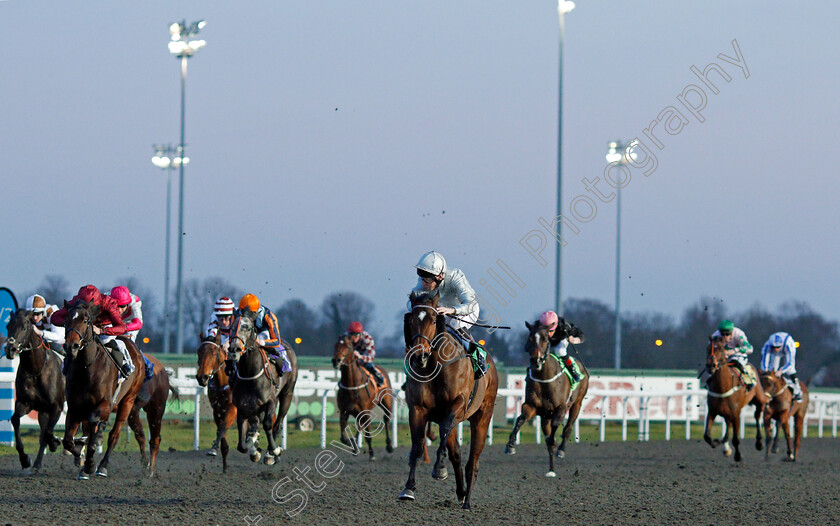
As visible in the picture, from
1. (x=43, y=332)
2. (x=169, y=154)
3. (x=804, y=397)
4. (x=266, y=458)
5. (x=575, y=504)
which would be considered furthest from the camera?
(x=169, y=154)

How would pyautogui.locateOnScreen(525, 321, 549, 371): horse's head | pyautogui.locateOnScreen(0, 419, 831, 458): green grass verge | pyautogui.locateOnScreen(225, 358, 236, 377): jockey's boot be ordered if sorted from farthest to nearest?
pyautogui.locateOnScreen(0, 419, 831, 458): green grass verge, pyautogui.locateOnScreen(525, 321, 549, 371): horse's head, pyautogui.locateOnScreen(225, 358, 236, 377): jockey's boot

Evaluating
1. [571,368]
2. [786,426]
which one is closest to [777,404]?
[786,426]

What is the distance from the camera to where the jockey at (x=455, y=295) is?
782 cm

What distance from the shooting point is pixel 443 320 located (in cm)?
763

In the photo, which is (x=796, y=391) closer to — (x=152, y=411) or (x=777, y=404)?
(x=777, y=404)

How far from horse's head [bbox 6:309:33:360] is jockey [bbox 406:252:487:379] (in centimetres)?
388

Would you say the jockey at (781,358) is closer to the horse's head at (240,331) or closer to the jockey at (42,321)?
the horse's head at (240,331)

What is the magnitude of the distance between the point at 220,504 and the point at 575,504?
113 inches

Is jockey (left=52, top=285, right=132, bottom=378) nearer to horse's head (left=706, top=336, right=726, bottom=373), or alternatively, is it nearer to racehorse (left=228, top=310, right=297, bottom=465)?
racehorse (left=228, top=310, right=297, bottom=465)

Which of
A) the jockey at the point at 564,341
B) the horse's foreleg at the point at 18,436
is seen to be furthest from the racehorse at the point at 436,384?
the horse's foreleg at the point at 18,436

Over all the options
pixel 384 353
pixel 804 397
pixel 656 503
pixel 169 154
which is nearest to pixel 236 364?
pixel 656 503

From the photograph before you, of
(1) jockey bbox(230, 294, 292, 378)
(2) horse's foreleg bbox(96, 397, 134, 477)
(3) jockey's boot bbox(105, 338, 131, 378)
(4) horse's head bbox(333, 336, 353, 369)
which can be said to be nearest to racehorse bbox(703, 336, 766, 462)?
(4) horse's head bbox(333, 336, 353, 369)

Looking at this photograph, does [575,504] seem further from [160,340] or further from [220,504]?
[160,340]

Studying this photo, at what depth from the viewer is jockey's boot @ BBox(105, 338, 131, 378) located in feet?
31.6
